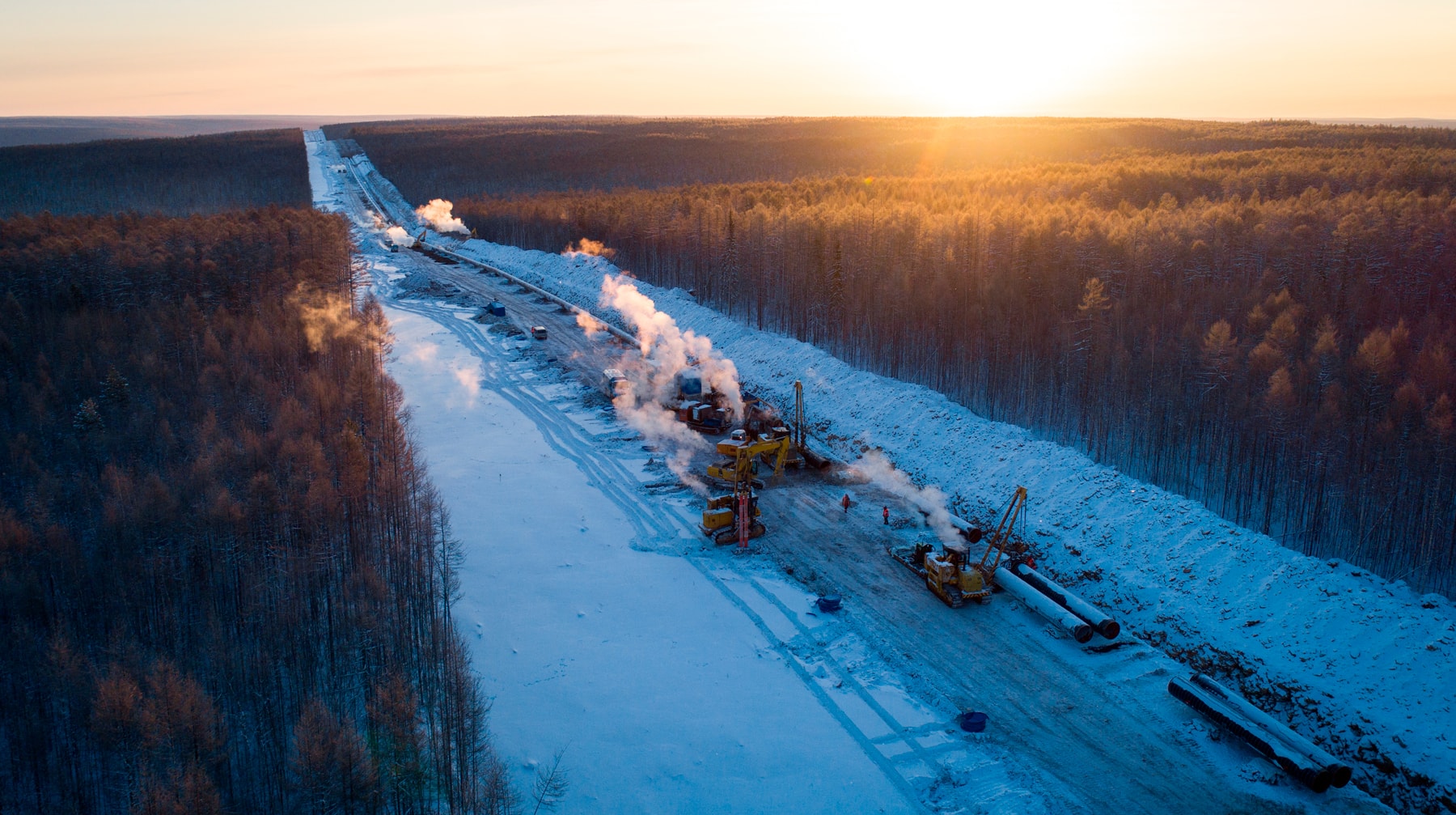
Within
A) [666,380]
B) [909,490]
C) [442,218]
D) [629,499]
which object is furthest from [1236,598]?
[442,218]

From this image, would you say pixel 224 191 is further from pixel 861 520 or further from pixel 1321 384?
pixel 1321 384

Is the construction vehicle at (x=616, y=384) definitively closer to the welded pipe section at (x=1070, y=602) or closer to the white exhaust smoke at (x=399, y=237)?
the welded pipe section at (x=1070, y=602)

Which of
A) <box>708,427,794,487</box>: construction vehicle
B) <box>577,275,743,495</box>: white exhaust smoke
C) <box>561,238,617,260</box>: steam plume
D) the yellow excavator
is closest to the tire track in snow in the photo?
the yellow excavator

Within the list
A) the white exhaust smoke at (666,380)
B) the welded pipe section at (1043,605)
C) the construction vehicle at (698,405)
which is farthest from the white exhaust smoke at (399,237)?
the welded pipe section at (1043,605)

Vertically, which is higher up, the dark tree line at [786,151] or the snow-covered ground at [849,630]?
the dark tree line at [786,151]

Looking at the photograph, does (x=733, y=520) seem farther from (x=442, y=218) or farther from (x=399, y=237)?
(x=442, y=218)

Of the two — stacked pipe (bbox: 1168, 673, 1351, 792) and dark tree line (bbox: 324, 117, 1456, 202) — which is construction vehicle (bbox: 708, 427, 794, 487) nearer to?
stacked pipe (bbox: 1168, 673, 1351, 792)

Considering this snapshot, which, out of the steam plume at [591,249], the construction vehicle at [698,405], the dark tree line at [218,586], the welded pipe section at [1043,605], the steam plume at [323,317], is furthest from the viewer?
the steam plume at [591,249]
